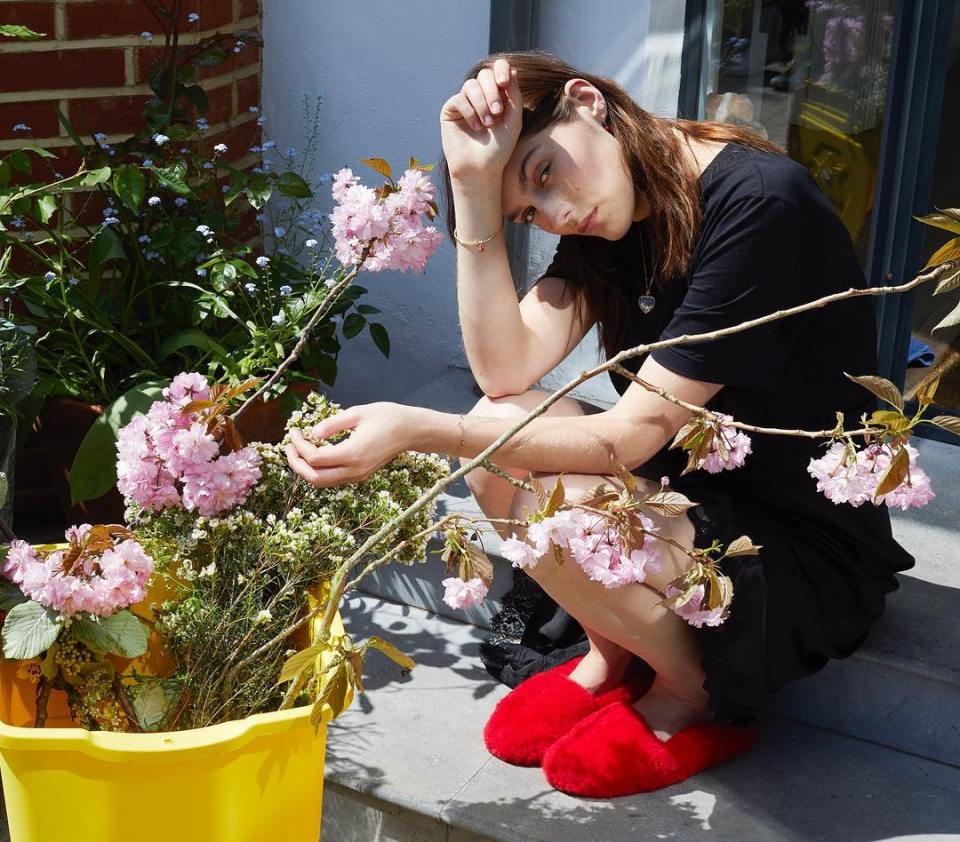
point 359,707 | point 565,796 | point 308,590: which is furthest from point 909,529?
point 308,590

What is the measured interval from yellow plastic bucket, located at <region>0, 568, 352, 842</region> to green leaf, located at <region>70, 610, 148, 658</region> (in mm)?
132

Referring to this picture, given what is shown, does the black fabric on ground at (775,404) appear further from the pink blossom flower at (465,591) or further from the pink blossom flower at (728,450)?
the pink blossom flower at (465,591)

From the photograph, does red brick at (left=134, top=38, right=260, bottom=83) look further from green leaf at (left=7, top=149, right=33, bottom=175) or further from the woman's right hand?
Answer: the woman's right hand

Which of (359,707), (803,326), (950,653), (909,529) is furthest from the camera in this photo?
(909,529)

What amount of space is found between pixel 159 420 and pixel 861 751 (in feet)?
4.59

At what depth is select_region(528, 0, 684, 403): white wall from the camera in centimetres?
324

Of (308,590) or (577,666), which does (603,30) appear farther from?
(308,590)

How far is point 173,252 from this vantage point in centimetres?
296

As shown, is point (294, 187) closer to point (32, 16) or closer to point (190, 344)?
point (190, 344)

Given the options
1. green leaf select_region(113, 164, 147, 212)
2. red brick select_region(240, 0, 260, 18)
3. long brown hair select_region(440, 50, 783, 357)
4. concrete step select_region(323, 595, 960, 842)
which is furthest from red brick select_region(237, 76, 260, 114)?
concrete step select_region(323, 595, 960, 842)

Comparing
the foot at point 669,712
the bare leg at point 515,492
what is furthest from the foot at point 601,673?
the foot at point 669,712

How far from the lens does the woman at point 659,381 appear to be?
214 centimetres

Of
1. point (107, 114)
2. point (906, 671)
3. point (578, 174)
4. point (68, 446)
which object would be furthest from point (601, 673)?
point (107, 114)

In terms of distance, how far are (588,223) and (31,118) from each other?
1510 mm
